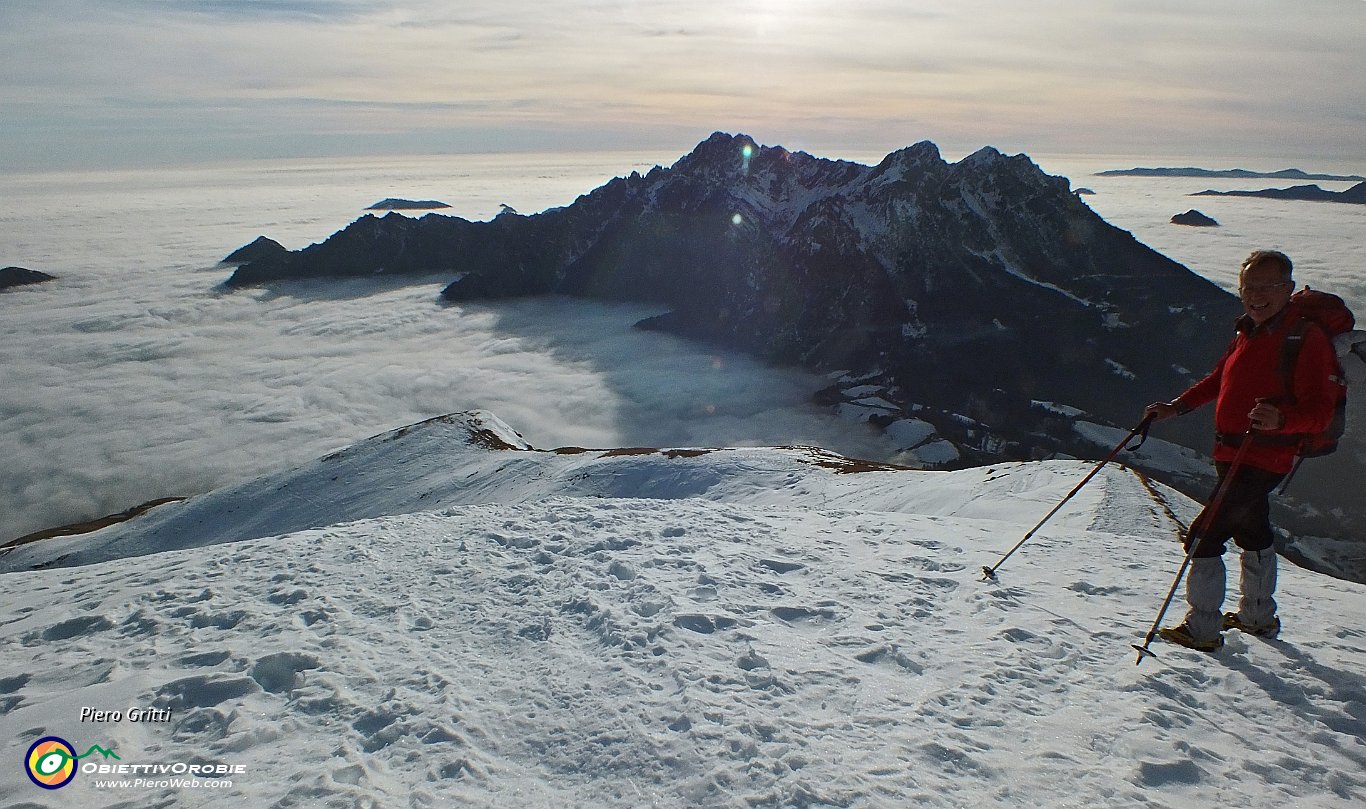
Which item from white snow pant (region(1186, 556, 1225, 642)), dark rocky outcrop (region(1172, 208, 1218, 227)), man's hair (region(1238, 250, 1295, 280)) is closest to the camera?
man's hair (region(1238, 250, 1295, 280))

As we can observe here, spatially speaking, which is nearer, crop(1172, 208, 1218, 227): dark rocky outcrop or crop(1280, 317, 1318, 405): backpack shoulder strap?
Result: crop(1280, 317, 1318, 405): backpack shoulder strap

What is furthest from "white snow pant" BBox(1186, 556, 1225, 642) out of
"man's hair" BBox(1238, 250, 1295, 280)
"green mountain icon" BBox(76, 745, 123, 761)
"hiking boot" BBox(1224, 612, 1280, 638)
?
"green mountain icon" BBox(76, 745, 123, 761)

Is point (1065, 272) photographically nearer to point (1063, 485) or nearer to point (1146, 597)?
point (1063, 485)

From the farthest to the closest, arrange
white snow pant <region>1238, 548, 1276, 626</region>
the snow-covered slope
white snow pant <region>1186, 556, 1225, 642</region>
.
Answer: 1. white snow pant <region>1238, 548, 1276, 626</region>
2. white snow pant <region>1186, 556, 1225, 642</region>
3. the snow-covered slope

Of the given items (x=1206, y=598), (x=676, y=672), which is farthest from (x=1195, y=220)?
(x=676, y=672)

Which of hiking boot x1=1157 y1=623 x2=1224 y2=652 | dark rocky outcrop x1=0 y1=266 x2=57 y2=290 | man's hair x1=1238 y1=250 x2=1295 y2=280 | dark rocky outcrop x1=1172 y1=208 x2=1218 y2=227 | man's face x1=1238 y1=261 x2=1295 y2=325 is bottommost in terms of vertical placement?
dark rocky outcrop x1=0 y1=266 x2=57 y2=290

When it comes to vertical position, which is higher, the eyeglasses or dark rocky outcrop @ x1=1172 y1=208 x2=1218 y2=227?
dark rocky outcrop @ x1=1172 y1=208 x2=1218 y2=227

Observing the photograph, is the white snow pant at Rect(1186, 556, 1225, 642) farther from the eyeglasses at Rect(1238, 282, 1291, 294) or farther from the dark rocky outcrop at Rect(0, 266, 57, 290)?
the dark rocky outcrop at Rect(0, 266, 57, 290)

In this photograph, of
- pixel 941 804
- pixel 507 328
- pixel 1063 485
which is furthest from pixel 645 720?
pixel 507 328
